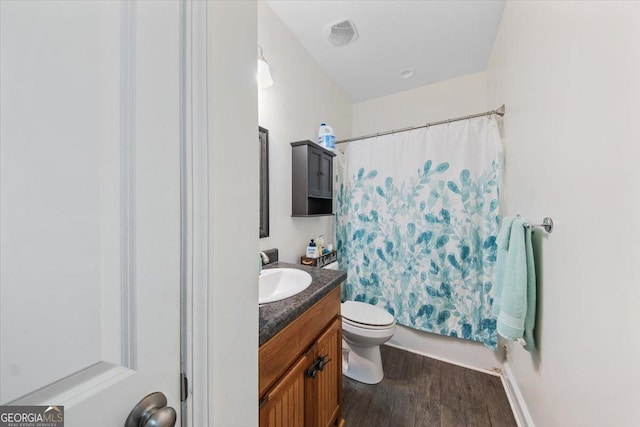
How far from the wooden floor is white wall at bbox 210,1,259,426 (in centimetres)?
118

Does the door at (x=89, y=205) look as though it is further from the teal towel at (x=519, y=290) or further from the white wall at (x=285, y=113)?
the teal towel at (x=519, y=290)

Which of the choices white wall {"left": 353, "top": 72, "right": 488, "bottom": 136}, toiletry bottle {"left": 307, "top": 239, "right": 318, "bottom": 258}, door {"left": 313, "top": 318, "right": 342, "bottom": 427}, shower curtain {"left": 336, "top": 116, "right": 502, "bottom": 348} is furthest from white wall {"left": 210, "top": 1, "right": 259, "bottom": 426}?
white wall {"left": 353, "top": 72, "right": 488, "bottom": 136}

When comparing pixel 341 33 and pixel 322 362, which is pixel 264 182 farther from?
pixel 341 33

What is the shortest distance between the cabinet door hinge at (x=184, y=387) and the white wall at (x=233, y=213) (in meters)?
0.04

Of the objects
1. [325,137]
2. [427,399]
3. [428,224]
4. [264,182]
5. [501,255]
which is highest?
[325,137]

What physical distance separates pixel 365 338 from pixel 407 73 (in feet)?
7.28

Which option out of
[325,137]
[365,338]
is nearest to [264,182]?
[325,137]

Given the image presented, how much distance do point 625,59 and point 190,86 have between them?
41.7 inches

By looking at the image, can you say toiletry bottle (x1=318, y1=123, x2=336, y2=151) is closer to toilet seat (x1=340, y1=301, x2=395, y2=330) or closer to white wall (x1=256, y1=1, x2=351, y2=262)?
white wall (x1=256, y1=1, x2=351, y2=262)

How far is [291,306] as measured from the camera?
2.75ft

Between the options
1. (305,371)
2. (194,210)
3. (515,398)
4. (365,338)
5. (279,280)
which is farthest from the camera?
(365,338)

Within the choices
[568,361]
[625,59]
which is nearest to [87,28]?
[625,59]

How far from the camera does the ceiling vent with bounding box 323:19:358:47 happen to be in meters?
1.64

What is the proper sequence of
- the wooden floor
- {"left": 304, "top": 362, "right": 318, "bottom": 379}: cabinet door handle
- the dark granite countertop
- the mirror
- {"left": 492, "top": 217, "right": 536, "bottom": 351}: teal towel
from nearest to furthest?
the dark granite countertop
{"left": 304, "top": 362, "right": 318, "bottom": 379}: cabinet door handle
{"left": 492, "top": 217, "right": 536, "bottom": 351}: teal towel
the wooden floor
the mirror
